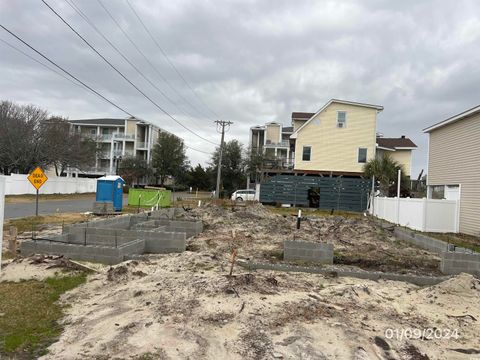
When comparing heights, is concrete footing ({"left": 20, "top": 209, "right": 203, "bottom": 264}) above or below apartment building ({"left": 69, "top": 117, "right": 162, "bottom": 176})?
below

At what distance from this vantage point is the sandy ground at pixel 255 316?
4957 mm

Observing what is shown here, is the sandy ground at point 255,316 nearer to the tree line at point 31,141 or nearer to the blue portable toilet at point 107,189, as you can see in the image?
the blue portable toilet at point 107,189

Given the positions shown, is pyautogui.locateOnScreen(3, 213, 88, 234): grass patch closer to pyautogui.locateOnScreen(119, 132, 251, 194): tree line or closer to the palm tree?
the palm tree

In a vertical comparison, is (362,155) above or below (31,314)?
above

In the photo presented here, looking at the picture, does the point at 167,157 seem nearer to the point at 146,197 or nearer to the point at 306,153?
the point at 306,153

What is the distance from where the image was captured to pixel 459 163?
21000 mm

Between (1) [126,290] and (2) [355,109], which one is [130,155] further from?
(1) [126,290]

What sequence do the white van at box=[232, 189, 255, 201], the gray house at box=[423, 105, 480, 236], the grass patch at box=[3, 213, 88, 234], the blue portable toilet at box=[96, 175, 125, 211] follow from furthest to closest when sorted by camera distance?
1. the white van at box=[232, 189, 255, 201]
2. the blue portable toilet at box=[96, 175, 125, 211]
3. the gray house at box=[423, 105, 480, 236]
4. the grass patch at box=[3, 213, 88, 234]

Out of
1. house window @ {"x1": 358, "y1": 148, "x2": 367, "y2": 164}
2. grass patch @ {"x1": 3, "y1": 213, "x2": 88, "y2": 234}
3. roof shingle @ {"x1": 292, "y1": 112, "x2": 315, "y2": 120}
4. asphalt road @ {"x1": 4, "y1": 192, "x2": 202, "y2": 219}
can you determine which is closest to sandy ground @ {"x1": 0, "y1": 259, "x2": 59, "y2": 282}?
grass patch @ {"x1": 3, "y1": 213, "x2": 88, "y2": 234}
